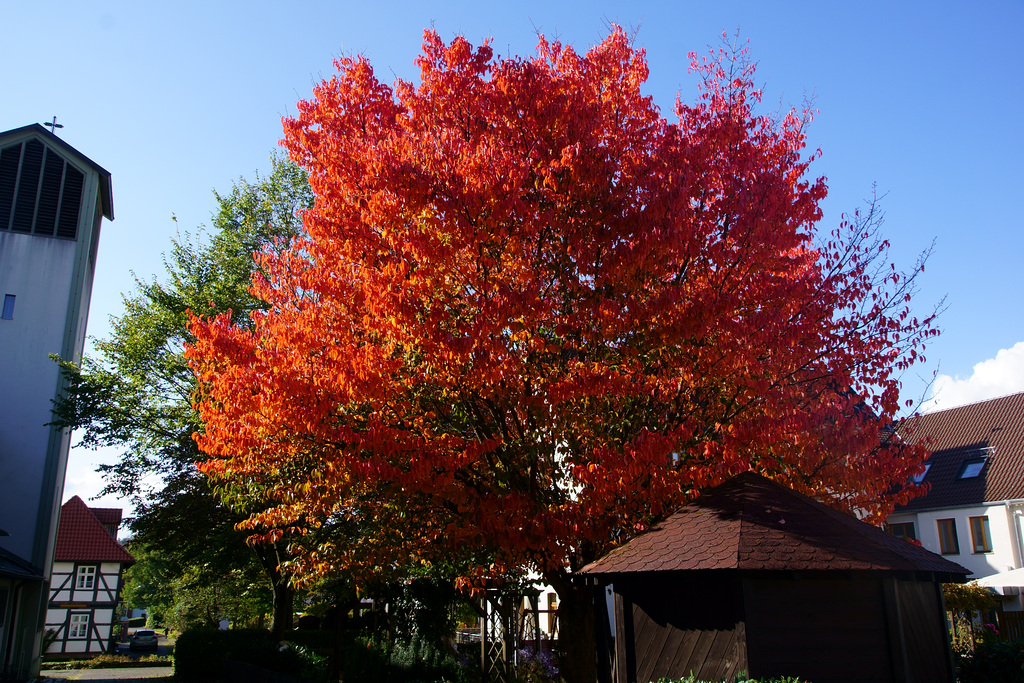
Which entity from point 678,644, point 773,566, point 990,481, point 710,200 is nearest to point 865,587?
point 773,566

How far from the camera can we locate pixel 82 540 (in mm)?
49281

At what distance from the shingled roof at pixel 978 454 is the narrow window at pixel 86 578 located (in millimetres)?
49426

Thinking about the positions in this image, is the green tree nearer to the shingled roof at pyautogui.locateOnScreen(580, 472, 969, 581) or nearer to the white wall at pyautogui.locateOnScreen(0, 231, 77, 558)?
the white wall at pyautogui.locateOnScreen(0, 231, 77, 558)

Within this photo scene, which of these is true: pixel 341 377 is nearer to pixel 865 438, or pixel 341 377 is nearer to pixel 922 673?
pixel 865 438

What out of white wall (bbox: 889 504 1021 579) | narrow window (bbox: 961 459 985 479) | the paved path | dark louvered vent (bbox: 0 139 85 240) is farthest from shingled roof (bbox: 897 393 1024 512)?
the paved path

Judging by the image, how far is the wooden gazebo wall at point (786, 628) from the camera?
9766 mm

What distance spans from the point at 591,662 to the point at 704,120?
1032cm

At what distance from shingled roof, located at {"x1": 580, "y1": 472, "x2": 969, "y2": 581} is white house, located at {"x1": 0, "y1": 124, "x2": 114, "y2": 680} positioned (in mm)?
19718

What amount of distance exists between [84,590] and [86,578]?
0.82 meters

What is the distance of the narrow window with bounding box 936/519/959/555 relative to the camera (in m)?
31.3

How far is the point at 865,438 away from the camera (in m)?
12.4

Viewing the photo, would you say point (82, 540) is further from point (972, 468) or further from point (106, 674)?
point (972, 468)

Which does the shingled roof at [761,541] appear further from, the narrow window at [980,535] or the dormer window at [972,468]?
the dormer window at [972,468]

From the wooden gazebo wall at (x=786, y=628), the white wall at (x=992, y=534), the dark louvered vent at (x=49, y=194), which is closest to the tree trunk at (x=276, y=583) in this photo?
the dark louvered vent at (x=49, y=194)
